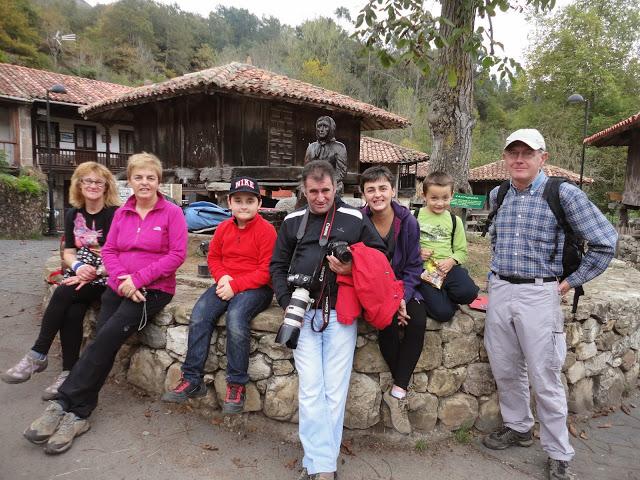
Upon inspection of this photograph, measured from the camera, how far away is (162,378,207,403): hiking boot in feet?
9.16

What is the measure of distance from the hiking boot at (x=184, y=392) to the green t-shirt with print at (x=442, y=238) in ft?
6.18

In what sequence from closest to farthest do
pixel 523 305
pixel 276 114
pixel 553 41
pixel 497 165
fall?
1. pixel 523 305
2. pixel 276 114
3. pixel 497 165
4. pixel 553 41

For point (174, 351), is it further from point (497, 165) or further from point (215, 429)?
point (497, 165)

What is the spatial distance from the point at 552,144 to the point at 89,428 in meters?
33.2

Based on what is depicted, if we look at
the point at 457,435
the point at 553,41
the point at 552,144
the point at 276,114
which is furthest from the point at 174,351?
the point at 553,41

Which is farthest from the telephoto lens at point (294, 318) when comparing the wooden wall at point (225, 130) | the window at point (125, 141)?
the window at point (125, 141)

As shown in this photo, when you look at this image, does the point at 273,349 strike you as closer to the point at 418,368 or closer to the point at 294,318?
the point at 294,318

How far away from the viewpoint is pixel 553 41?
95.7 feet

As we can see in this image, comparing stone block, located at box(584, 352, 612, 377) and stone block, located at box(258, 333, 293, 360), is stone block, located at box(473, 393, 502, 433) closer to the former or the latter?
stone block, located at box(584, 352, 612, 377)

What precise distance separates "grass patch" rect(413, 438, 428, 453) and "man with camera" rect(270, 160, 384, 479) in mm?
719

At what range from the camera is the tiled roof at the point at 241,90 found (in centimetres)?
939

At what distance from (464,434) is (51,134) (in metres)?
23.1

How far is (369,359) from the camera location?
9.52ft

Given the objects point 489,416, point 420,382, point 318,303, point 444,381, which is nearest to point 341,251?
point 318,303
